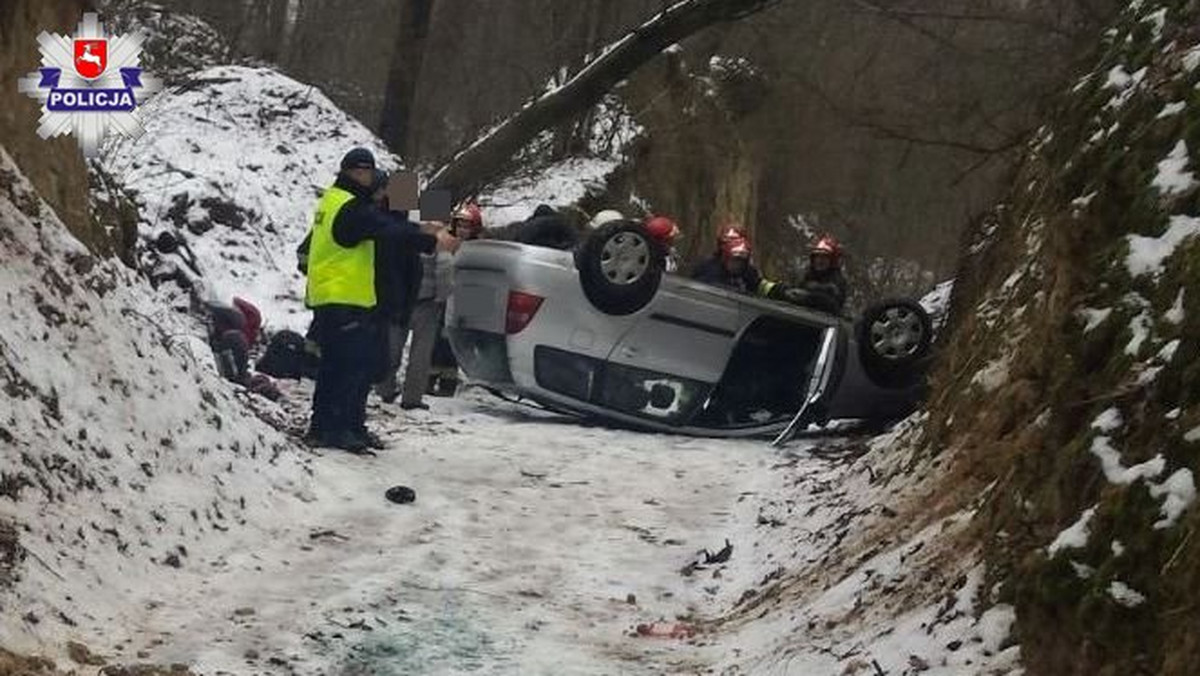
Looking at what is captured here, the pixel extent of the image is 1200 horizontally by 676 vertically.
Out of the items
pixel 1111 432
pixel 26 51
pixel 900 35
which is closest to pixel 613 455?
pixel 26 51

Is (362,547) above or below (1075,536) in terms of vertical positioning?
below

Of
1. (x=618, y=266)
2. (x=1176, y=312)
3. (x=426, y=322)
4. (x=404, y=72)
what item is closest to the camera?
(x=1176, y=312)

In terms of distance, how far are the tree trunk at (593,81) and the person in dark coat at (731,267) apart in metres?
3.12

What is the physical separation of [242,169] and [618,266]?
7.35 meters

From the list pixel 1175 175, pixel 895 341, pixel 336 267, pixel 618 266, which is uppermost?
pixel 1175 175

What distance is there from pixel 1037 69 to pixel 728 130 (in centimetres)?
1209

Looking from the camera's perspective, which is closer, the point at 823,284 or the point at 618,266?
the point at 618,266

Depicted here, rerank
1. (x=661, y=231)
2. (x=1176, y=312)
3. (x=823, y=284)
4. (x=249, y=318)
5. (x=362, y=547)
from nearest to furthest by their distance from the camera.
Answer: (x=1176, y=312), (x=362, y=547), (x=661, y=231), (x=823, y=284), (x=249, y=318)

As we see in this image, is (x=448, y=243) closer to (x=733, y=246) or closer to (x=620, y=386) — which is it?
(x=620, y=386)

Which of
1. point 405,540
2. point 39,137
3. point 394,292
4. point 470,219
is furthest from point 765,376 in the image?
point 39,137

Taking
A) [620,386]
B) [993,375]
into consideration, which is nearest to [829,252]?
[620,386]

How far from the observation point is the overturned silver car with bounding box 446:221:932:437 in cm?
1043

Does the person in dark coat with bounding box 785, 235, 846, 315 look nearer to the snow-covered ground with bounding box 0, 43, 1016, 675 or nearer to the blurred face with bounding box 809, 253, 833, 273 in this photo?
the blurred face with bounding box 809, 253, 833, 273
